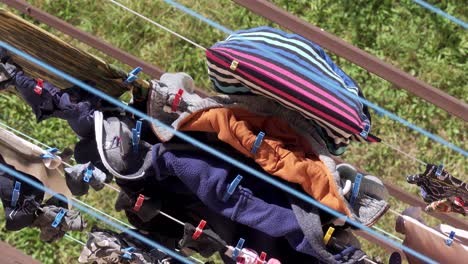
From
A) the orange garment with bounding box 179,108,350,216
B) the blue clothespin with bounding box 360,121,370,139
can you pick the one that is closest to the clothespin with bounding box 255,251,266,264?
the orange garment with bounding box 179,108,350,216

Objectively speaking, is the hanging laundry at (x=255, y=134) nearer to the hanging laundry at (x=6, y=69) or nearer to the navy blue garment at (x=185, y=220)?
the navy blue garment at (x=185, y=220)

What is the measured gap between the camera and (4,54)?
3.60 ft

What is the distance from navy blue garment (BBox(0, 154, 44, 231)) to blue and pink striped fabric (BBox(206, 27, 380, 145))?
1.20 ft

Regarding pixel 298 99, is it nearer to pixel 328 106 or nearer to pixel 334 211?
pixel 328 106

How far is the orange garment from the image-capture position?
107cm

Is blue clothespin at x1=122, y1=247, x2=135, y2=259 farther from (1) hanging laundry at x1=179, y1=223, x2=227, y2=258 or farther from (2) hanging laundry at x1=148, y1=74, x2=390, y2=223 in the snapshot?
(2) hanging laundry at x1=148, y1=74, x2=390, y2=223

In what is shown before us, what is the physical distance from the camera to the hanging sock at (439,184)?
1236 millimetres

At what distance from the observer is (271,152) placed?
42.9 inches

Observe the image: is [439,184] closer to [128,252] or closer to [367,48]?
[128,252]

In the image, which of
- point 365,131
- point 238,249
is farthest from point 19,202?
point 365,131

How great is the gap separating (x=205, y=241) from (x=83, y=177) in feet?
0.78

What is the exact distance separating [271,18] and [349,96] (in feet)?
1.19

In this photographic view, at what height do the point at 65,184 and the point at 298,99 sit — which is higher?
the point at 298,99

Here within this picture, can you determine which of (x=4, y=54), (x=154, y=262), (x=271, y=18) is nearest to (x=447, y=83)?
(x=271, y=18)
